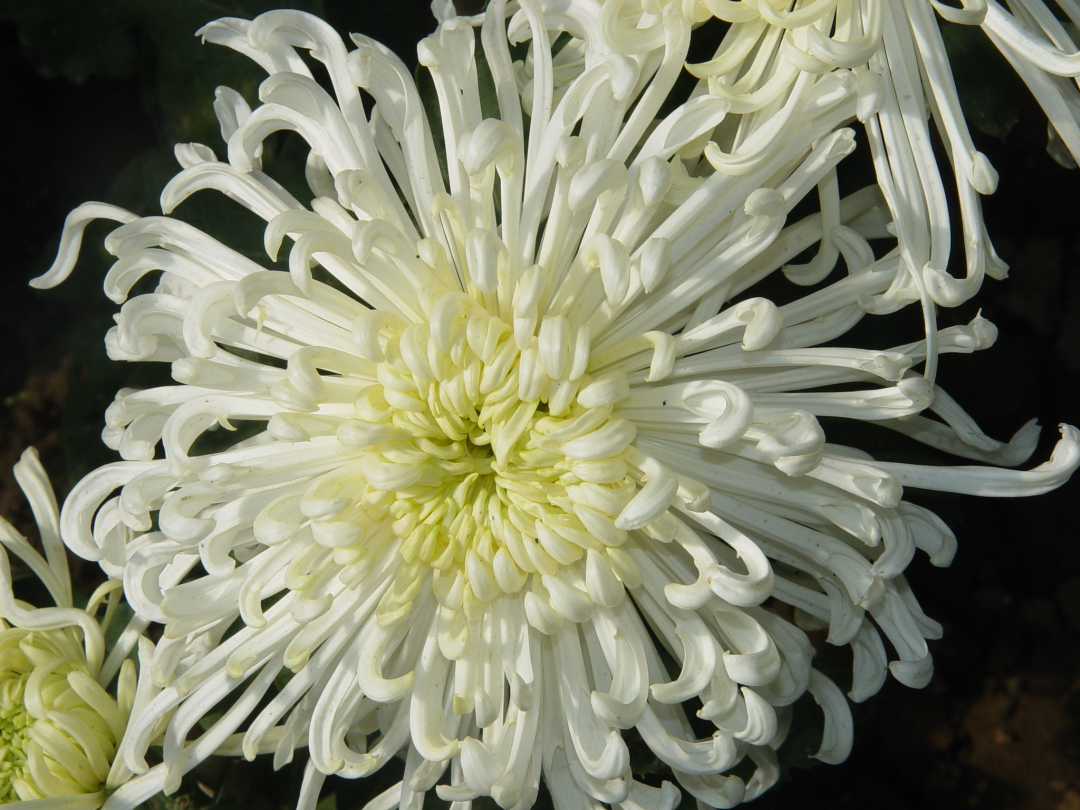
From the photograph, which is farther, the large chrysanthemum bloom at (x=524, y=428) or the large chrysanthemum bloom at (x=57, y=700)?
the large chrysanthemum bloom at (x=57, y=700)

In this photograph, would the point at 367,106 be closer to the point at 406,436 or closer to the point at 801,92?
the point at 406,436

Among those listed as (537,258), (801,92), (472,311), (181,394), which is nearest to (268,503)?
(181,394)

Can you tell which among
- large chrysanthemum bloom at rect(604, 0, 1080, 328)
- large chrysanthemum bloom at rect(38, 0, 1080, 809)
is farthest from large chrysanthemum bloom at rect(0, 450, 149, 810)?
large chrysanthemum bloom at rect(604, 0, 1080, 328)

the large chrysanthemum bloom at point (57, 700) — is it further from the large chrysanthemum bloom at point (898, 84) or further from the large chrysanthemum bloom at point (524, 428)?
the large chrysanthemum bloom at point (898, 84)

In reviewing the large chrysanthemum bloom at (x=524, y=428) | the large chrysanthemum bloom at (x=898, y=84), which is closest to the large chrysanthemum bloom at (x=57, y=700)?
the large chrysanthemum bloom at (x=524, y=428)

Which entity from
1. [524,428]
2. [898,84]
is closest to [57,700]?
[524,428]

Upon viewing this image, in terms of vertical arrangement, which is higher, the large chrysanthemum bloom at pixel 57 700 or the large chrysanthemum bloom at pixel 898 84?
the large chrysanthemum bloom at pixel 898 84

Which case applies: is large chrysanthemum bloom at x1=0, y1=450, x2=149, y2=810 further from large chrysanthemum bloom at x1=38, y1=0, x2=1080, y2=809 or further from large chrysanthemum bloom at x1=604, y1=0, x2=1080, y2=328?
large chrysanthemum bloom at x1=604, y1=0, x2=1080, y2=328
